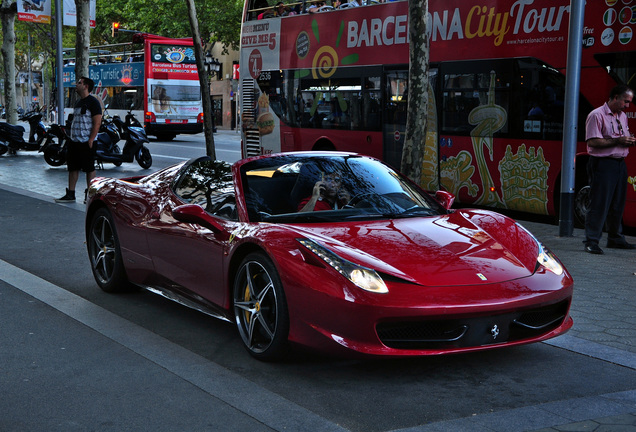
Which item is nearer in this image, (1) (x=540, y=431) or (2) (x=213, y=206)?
(1) (x=540, y=431)

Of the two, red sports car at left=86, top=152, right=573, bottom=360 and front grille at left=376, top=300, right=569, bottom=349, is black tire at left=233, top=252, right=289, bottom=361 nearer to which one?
red sports car at left=86, top=152, right=573, bottom=360

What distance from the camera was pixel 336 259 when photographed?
15.1 ft

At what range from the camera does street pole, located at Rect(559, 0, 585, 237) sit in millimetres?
9852

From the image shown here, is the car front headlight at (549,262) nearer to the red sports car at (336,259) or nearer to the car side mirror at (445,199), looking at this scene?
the red sports car at (336,259)

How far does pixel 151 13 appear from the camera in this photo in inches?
2151

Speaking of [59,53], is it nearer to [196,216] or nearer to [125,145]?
[125,145]

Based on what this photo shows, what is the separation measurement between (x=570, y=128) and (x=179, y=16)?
46.6 meters

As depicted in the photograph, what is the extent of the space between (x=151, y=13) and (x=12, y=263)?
48.7m

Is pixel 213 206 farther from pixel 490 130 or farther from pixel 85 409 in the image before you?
pixel 490 130

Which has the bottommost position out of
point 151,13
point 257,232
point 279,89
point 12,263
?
point 12,263

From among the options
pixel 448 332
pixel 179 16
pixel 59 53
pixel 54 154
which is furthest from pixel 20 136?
pixel 179 16

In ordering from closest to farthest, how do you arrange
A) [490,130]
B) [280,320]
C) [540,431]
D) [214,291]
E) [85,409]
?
[540,431], [85,409], [280,320], [214,291], [490,130]

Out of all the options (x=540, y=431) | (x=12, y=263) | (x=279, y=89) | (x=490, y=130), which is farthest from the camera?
(x=279, y=89)

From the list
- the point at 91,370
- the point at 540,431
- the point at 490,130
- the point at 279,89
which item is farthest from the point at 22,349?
the point at 279,89
